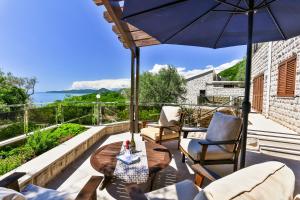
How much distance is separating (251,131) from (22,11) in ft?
63.6

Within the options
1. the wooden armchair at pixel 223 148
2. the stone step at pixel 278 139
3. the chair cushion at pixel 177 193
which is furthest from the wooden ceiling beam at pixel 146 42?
the chair cushion at pixel 177 193

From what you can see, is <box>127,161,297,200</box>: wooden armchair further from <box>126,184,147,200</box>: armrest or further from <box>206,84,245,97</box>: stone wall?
<box>206,84,245,97</box>: stone wall

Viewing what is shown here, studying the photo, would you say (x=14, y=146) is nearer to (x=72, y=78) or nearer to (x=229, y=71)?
(x=229, y=71)

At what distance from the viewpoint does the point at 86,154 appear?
12.8 feet

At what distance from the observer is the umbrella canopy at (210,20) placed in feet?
7.22

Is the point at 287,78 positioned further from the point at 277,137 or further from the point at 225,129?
the point at 225,129

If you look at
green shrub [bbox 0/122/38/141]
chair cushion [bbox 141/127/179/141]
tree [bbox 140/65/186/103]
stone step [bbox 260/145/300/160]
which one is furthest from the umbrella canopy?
tree [bbox 140/65/186/103]

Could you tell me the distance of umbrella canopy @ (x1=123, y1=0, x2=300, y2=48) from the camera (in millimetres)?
2199

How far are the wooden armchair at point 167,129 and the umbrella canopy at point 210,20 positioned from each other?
1728 mm

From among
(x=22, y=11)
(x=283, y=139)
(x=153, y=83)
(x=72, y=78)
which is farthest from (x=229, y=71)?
(x=72, y=78)

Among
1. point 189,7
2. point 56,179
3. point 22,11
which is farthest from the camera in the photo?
point 22,11

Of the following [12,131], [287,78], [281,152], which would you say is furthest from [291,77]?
[12,131]

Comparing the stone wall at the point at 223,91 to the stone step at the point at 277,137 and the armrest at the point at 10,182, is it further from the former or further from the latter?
the armrest at the point at 10,182

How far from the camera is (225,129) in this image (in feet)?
10.1
